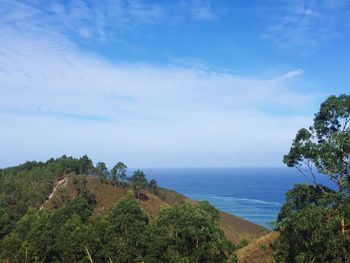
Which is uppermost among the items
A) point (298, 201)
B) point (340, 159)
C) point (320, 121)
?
point (320, 121)

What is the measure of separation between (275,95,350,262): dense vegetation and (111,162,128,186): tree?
97559mm

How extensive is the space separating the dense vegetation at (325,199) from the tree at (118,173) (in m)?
97.6

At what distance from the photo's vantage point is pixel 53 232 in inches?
2044

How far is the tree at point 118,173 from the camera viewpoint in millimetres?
121431

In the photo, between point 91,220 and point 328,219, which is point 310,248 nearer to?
point 328,219

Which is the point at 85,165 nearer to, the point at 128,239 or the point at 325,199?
the point at 128,239

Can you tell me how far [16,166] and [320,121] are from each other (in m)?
155

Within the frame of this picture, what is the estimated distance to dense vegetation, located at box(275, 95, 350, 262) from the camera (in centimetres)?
2216

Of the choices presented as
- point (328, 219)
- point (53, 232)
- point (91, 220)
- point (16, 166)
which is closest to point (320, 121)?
point (328, 219)

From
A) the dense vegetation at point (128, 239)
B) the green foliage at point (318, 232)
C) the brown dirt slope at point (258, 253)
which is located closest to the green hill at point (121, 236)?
the dense vegetation at point (128, 239)

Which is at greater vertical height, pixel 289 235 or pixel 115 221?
pixel 289 235

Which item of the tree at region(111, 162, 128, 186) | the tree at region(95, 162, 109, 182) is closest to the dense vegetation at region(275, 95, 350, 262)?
the tree at region(111, 162, 128, 186)

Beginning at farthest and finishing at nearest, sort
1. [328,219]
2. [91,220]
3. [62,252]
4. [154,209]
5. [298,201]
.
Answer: [154,209] < [91,220] < [62,252] < [298,201] < [328,219]

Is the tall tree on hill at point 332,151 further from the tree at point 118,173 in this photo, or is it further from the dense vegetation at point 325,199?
the tree at point 118,173
